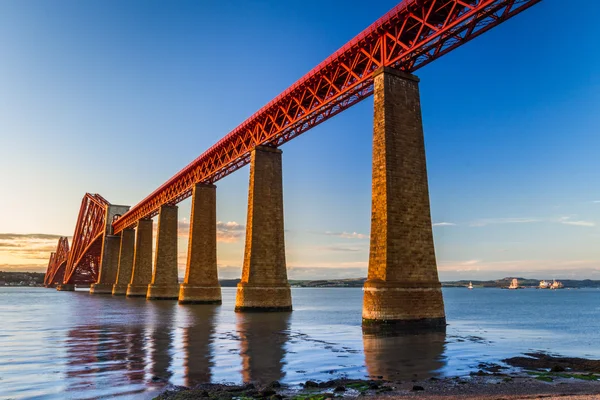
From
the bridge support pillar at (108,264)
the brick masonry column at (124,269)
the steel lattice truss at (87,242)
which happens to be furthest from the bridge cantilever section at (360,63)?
the steel lattice truss at (87,242)

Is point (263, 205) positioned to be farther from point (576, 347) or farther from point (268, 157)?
point (576, 347)

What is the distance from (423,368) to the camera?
42.2ft

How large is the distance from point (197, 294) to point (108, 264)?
45685 millimetres

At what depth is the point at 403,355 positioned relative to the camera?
14891 millimetres

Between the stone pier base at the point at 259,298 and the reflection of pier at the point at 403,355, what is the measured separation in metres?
14.9

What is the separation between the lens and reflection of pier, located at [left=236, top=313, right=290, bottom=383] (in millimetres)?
12156

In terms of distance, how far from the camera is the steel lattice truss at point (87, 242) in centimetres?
9769

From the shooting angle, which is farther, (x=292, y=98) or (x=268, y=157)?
(x=268, y=157)

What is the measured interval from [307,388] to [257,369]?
287 centimetres

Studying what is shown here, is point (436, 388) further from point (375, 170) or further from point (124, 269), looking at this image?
point (124, 269)

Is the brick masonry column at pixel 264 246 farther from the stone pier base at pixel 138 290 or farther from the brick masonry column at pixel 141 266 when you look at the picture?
the stone pier base at pixel 138 290

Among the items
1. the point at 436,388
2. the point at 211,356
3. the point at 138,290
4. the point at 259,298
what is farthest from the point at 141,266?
the point at 436,388

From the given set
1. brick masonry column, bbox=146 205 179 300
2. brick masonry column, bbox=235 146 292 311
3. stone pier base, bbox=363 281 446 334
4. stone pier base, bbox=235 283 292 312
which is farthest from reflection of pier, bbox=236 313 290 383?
brick masonry column, bbox=146 205 179 300

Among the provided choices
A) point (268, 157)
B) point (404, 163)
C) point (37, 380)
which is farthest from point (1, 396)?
point (268, 157)
